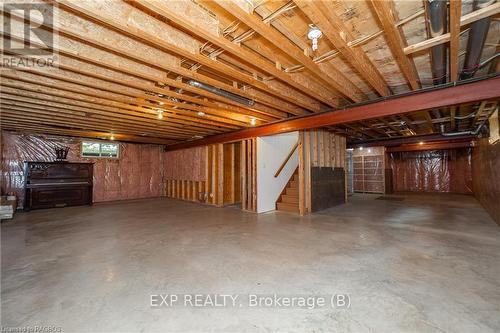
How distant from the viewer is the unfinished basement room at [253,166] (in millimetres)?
1692

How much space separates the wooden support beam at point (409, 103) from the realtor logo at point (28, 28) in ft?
13.5

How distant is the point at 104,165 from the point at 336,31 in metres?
8.77

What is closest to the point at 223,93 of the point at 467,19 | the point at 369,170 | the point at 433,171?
the point at 467,19

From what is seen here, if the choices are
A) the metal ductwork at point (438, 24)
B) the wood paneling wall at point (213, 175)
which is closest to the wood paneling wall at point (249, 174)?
the wood paneling wall at point (213, 175)

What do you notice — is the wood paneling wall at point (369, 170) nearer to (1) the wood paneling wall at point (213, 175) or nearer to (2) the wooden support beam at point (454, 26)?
(1) the wood paneling wall at point (213, 175)

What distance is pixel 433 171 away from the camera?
10.2 meters

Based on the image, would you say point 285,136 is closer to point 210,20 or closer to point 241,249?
point 241,249

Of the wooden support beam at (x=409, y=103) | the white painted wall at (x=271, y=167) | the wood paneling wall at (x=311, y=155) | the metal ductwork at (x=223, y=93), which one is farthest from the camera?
the white painted wall at (x=271, y=167)

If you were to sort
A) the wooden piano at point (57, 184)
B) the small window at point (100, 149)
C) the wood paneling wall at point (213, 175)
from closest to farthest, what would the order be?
1. the wooden piano at point (57, 184)
2. the wood paneling wall at point (213, 175)
3. the small window at point (100, 149)

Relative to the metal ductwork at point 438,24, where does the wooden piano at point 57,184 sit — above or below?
below

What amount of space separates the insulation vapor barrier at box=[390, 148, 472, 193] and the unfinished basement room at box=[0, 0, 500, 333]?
4694 millimetres

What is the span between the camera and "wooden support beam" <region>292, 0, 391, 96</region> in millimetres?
1631

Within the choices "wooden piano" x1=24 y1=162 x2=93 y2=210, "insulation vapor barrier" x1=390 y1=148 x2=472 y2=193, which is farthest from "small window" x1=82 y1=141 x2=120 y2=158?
"insulation vapor barrier" x1=390 y1=148 x2=472 y2=193

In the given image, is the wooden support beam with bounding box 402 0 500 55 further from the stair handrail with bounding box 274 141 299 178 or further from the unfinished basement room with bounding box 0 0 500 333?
the stair handrail with bounding box 274 141 299 178
